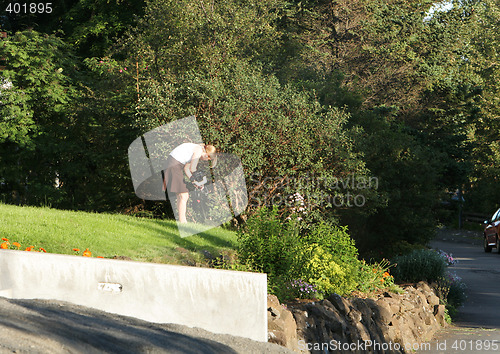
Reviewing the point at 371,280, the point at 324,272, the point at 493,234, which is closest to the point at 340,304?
the point at 324,272

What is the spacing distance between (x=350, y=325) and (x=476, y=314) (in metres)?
5.19

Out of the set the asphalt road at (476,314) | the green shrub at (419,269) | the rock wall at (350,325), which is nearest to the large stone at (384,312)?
the rock wall at (350,325)

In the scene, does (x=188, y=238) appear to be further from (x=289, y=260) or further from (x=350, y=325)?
(x=350, y=325)

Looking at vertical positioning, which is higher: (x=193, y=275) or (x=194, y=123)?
(x=194, y=123)

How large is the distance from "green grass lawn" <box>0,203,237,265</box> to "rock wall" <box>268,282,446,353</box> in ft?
7.38

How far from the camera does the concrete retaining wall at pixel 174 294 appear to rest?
20.3 ft

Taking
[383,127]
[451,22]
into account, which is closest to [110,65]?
[383,127]

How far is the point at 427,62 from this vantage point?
121 feet

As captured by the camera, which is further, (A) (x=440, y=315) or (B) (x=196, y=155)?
(B) (x=196, y=155)

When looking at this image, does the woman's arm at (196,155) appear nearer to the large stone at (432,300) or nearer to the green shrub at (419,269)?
the green shrub at (419,269)

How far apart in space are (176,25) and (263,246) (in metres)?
9.83

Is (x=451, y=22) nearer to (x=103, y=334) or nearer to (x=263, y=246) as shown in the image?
(x=263, y=246)

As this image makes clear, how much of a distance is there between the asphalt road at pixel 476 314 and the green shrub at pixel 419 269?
0.84m

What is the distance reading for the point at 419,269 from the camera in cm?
1288
